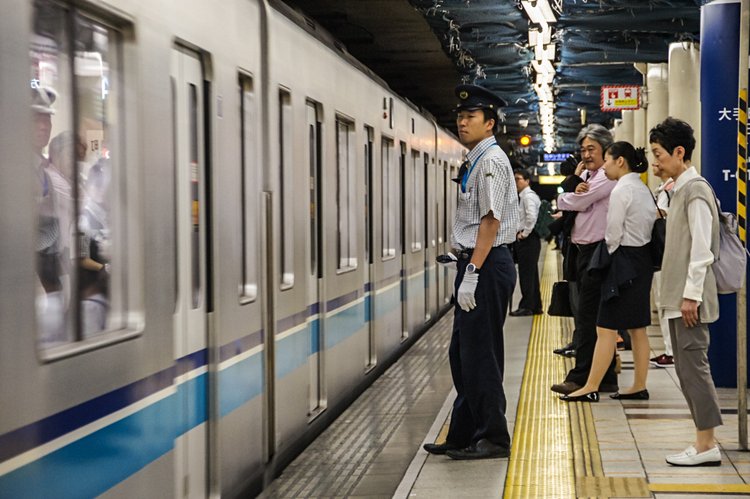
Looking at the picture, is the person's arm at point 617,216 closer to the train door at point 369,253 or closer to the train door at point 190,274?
the train door at point 369,253

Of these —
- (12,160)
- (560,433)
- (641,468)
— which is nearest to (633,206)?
(560,433)

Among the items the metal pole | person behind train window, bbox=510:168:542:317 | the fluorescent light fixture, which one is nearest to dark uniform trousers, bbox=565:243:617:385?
the metal pole

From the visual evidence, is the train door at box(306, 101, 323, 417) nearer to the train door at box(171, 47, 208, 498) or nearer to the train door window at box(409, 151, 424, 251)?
the train door at box(171, 47, 208, 498)

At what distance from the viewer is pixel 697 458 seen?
591 centimetres

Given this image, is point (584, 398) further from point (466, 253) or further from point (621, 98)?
point (621, 98)

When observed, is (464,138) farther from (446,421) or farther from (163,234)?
(163,234)

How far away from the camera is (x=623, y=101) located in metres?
19.3

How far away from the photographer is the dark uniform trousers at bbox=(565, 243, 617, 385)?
8.24 metres

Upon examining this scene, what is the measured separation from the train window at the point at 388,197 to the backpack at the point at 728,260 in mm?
4384

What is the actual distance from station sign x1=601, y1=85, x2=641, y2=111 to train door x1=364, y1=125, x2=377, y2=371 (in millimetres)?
10945

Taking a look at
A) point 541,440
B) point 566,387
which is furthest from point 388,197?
point 541,440

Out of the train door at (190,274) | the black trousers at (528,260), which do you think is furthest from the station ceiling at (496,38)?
the train door at (190,274)

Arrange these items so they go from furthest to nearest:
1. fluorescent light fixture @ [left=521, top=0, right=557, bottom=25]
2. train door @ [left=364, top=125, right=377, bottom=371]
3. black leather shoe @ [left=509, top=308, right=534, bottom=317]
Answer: black leather shoe @ [left=509, top=308, right=534, bottom=317] → fluorescent light fixture @ [left=521, top=0, right=557, bottom=25] → train door @ [left=364, top=125, right=377, bottom=371]

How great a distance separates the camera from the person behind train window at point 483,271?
6027mm
